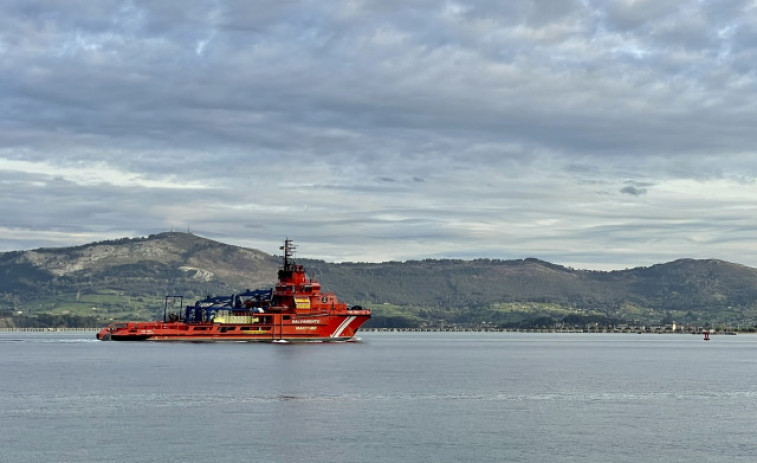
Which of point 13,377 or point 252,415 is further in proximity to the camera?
point 13,377

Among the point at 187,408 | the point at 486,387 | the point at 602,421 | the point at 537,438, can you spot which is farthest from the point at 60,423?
Answer: the point at 486,387

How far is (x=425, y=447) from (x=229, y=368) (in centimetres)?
8770

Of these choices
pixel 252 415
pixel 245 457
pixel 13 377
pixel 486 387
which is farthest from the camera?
pixel 13 377

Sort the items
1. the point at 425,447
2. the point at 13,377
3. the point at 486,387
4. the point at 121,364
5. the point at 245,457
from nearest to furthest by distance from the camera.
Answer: the point at 245,457 < the point at 425,447 < the point at 486,387 < the point at 13,377 < the point at 121,364

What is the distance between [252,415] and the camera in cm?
9975

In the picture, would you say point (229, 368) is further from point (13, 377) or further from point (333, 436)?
point (333, 436)

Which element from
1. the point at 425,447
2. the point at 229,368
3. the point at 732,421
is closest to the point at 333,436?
the point at 425,447

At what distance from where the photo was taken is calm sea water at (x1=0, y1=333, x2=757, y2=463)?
78.8 m

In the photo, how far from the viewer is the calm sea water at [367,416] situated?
78.8 metres

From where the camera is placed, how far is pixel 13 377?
150 metres

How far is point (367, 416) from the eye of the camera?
9944cm

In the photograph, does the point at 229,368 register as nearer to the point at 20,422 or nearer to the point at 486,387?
the point at 486,387

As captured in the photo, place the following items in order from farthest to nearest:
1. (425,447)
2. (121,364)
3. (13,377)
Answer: (121,364) → (13,377) → (425,447)

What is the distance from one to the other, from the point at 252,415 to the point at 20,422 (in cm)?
2166
